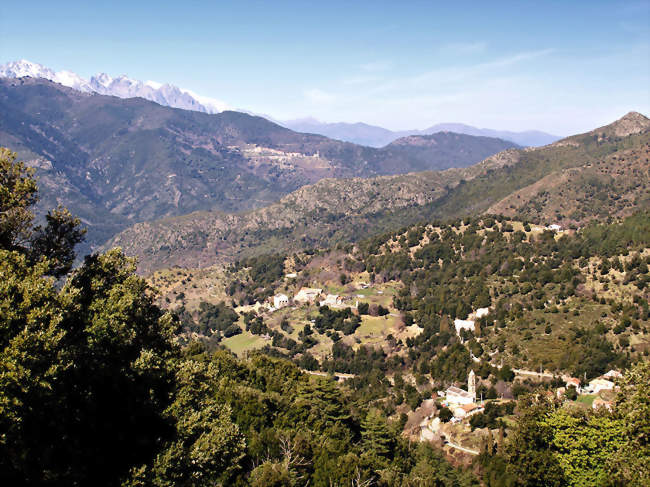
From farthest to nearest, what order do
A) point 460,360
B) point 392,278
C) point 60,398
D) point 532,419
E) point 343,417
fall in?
point 392,278 → point 460,360 → point 343,417 → point 532,419 → point 60,398

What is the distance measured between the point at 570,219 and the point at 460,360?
135110 millimetres

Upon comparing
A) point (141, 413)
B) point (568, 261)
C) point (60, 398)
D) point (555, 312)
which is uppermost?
point (60, 398)

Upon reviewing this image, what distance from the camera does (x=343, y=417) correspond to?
38.9 m

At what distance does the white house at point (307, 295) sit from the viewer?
127m

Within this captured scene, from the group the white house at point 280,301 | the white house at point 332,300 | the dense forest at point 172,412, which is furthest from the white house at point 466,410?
the white house at point 280,301

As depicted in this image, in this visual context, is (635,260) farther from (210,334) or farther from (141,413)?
(210,334)

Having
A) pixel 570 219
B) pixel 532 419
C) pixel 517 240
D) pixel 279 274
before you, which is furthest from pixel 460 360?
pixel 570 219

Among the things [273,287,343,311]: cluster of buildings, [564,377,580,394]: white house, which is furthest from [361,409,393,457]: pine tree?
[273,287,343,311]: cluster of buildings

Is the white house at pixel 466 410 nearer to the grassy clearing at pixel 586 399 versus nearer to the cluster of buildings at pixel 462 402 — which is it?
the cluster of buildings at pixel 462 402

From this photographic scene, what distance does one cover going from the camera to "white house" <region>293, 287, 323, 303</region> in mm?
127188

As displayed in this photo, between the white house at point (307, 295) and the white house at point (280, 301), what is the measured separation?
251cm

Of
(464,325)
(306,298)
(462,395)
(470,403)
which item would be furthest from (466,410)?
(306,298)

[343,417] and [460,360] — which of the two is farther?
[460,360]

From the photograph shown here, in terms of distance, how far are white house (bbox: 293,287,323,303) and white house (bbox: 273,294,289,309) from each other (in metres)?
2.51
